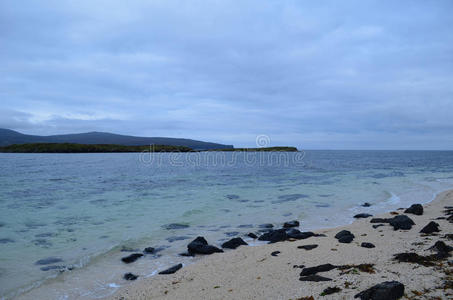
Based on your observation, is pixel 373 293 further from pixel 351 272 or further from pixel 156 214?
pixel 156 214

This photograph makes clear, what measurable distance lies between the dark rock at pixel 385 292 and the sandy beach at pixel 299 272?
17cm

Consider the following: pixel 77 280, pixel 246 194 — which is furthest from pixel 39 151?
pixel 77 280

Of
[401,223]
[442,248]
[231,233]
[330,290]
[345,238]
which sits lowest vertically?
[231,233]

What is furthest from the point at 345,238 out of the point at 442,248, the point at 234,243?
the point at 234,243

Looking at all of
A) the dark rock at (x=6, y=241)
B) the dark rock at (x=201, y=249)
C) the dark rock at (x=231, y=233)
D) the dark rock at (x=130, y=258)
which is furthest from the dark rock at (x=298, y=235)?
the dark rock at (x=6, y=241)

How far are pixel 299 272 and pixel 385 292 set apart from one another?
8.99ft

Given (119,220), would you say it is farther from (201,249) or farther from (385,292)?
(385,292)

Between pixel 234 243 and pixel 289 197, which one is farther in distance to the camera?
pixel 289 197

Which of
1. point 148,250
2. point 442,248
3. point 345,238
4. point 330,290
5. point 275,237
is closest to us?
point 330,290

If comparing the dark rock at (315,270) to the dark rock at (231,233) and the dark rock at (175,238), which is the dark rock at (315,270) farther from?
the dark rock at (175,238)

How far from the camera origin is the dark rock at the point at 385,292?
477cm

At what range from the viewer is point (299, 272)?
24.0ft

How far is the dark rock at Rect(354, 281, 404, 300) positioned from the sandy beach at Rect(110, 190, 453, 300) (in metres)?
0.17

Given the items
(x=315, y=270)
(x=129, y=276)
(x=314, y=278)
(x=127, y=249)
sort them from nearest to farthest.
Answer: (x=314, y=278), (x=315, y=270), (x=129, y=276), (x=127, y=249)
